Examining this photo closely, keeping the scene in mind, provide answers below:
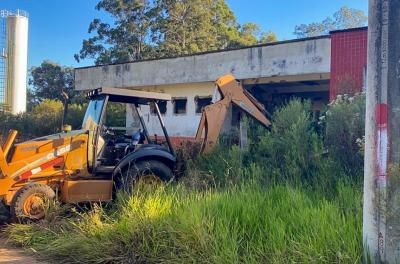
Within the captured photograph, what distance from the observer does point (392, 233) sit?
4.40 m

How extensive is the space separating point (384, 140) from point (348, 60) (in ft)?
36.2

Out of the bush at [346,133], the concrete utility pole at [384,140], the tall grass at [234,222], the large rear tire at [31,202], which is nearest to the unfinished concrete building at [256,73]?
the bush at [346,133]

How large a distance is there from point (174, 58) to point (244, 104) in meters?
10.3

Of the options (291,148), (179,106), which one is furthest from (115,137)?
(179,106)

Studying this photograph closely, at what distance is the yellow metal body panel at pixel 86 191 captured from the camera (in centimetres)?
846

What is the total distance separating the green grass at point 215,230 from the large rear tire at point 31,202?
33cm

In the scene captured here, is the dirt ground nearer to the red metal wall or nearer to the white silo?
the red metal wall

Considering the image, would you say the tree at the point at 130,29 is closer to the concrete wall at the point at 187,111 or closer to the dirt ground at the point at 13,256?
the concrete wall at the point at 187,111

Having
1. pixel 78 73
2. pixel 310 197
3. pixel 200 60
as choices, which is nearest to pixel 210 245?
pixel 310 197

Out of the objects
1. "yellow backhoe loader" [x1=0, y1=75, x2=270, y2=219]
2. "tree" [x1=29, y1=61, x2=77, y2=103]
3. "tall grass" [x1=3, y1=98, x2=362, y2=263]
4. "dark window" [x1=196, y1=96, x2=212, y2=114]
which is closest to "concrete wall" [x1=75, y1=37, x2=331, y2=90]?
"dark window" [x1=196, y1=96, x2=212, y2=114]

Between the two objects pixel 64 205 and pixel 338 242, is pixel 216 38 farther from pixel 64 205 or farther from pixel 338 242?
pixel 338 242

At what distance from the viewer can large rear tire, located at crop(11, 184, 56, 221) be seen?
7938mm

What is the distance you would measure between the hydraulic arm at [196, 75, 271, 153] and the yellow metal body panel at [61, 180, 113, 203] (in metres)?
3.18

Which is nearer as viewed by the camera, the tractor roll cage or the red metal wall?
the tractor roll cage
